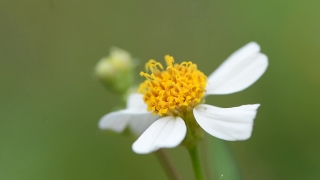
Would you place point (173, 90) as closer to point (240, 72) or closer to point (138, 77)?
point (240, 72)

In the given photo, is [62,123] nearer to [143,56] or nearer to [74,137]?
[74,137]

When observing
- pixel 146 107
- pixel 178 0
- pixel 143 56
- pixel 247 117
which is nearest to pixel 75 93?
pixel 143 56

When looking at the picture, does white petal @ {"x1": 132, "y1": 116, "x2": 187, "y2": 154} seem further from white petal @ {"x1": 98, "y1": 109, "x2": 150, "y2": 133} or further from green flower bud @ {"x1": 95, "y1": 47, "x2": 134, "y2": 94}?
green flower bud @ {"x1": 95, "y1": 47, "x2": 134, "y2": 94}

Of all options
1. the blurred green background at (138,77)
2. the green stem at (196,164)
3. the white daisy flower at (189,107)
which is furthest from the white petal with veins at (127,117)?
the blurred green background at (138,77)

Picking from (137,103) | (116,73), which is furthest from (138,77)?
(137,103)

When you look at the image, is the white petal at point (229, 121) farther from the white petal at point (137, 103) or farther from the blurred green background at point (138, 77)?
the blurred green background at point (138, 77)

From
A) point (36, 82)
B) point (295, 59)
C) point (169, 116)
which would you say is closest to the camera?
point (169, 116)
